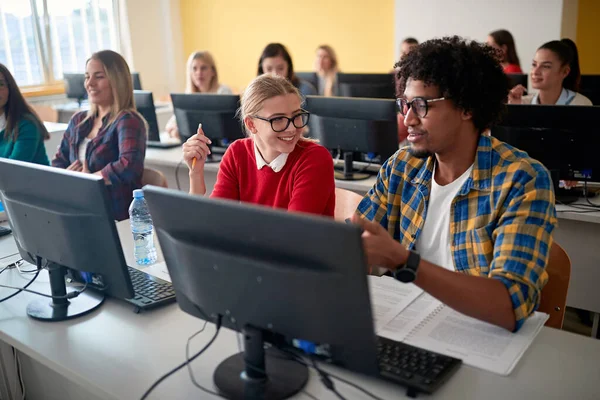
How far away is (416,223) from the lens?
1617 millimetres

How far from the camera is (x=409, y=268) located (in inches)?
45.0

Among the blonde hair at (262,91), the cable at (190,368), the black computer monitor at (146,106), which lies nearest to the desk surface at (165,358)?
the cable at (190,368)

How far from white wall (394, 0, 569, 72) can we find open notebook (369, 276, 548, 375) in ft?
13.9

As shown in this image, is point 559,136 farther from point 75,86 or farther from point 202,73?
point 75,86

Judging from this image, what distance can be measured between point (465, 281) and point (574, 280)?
1.44 meters

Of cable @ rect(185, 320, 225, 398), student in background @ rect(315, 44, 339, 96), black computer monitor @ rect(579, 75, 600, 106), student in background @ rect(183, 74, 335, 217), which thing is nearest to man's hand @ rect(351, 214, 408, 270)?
cable @ rect(185, 320, 225, 398)

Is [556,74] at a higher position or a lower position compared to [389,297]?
higher

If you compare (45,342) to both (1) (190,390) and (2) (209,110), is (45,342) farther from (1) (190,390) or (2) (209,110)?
(2) (209,110)

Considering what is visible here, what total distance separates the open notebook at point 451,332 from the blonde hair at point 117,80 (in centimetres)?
183

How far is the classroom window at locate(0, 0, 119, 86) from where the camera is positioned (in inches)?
238

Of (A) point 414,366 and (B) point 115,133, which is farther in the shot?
(B) point 115,133

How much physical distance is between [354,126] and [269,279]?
203cm

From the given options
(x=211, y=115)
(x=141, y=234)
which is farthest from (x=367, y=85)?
(x=141, y=234)

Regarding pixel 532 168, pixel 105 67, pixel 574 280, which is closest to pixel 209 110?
pixel 105 67
